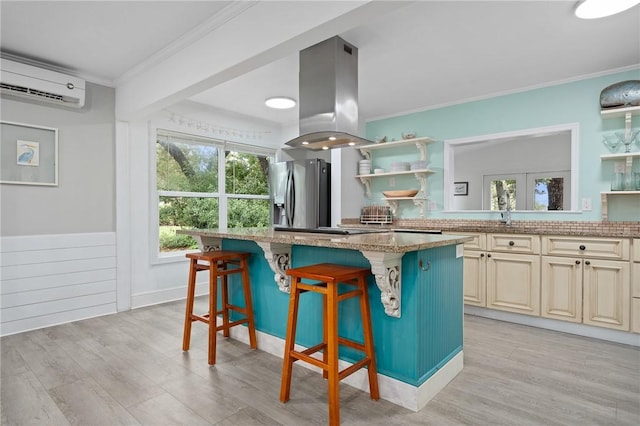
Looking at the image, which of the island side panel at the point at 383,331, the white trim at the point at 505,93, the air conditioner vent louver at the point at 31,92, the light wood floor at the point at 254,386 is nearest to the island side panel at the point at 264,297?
the light wood floor at the point at 254,386

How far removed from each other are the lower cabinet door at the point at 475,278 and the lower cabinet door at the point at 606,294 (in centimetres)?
82

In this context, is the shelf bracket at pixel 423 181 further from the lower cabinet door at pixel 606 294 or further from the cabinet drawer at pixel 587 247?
the lower cabinet door at pixel 606 294

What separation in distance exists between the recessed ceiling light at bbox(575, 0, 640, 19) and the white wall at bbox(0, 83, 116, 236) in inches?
161

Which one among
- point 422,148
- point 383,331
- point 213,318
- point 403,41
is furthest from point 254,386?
point 422,148

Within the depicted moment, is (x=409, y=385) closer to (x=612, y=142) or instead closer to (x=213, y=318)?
(x=213, y=318)

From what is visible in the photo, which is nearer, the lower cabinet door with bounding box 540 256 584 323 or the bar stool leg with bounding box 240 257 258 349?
the bar stool leg with bounding box 240 257 258 349

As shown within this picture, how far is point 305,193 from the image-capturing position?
473 centimetres

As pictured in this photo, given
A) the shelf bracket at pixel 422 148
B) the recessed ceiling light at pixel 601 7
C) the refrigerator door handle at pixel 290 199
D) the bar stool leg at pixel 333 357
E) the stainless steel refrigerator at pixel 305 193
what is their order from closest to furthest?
the bar stool leg at pixel 333 357
the recessed ceiling light at pixel 601 7
the shelf bracket at pixel 422 148
the stainless steel refrigerator at pixel 305 193
the refrigerator door handle at pixel 290 199

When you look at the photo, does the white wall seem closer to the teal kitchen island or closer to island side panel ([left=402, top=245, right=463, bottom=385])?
the teal kitchen island

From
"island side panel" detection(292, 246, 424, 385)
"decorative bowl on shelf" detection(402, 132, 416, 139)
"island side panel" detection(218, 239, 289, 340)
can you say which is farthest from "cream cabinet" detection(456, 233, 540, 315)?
"island side panel" detection(218, 239, 289, 340)

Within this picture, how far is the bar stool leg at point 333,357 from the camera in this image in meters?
1.74

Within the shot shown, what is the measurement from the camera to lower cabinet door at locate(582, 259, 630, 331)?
2891 millimetres

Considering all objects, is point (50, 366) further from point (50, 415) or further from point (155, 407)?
point (155, 407)

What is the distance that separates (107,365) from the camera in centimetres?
243
